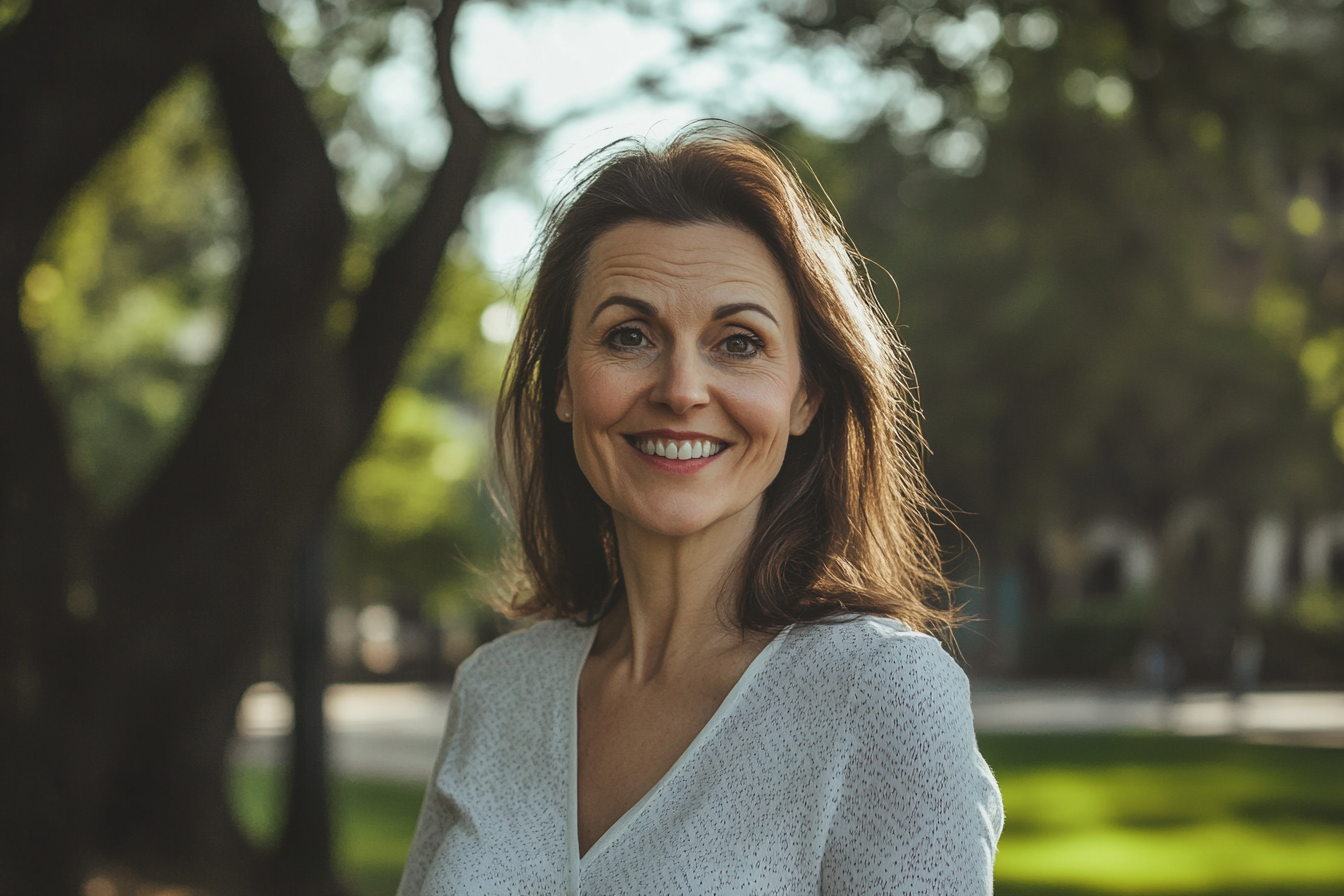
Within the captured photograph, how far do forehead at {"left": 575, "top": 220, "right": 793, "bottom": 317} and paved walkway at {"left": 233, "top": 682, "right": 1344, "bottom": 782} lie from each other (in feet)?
42.4

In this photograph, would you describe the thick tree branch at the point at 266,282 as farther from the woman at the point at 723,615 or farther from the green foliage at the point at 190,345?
the woman at the point at 723,615

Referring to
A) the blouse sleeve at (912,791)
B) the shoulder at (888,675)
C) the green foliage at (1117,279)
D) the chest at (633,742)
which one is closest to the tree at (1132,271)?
the green foliage at (1117,279)

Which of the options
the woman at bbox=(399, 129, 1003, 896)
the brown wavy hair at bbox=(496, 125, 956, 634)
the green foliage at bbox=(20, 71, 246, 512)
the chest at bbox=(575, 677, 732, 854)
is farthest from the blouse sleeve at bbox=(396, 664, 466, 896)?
the green foliage at bbox=(20, 71, 246, 512)

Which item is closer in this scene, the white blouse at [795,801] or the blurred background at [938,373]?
the white blouse at [795,801]

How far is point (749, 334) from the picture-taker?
91.7 inches

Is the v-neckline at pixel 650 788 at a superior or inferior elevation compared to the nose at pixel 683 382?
inferior

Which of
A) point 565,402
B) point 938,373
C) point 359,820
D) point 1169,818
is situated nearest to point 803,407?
point 565,402

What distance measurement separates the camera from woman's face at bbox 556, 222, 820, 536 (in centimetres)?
231

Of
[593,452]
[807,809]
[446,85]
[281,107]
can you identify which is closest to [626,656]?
[593,452]

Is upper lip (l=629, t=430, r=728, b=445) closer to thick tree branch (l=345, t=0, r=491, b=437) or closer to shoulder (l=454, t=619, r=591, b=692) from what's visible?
shoulder (l=454, t=619, r=591, b=692)

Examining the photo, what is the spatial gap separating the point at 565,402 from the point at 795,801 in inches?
38.1

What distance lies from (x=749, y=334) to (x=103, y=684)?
541 centimetres

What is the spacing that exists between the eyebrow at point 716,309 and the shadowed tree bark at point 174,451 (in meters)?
3.76

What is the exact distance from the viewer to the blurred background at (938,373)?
6.65 m
